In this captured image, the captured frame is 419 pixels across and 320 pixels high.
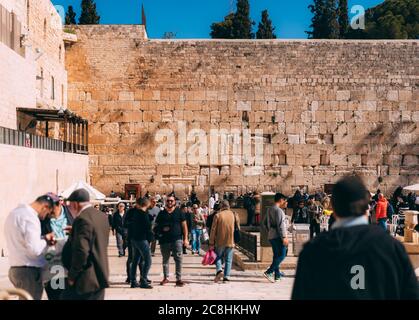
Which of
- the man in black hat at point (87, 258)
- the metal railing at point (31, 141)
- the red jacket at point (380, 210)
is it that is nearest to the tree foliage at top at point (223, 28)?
the metal railing at point (31, 141)

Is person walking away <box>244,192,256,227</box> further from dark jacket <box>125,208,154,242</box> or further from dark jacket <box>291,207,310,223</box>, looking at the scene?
dark jacket <box>125,208,154,242</box>

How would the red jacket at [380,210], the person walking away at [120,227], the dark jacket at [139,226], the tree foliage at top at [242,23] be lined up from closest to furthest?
1. the dark jacket at [139,226]
2. the person walking away at [120,227]
3. the red jacket at [380,210]
4. the tree foliage at top at [242,23]

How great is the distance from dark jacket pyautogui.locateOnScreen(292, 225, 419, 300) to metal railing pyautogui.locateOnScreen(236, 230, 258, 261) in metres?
7.82

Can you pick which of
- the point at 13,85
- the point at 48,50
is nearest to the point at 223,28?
the point at 48,50

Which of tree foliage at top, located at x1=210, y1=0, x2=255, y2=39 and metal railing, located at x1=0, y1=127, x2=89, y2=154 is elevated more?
tree foliage at top, located at x1=210, y1=0, x2=255, y2=39

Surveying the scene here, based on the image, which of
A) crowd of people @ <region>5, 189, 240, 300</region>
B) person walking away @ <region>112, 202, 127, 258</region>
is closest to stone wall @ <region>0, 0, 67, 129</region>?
person walking away @ <region>112, 202, 127, 258</region>

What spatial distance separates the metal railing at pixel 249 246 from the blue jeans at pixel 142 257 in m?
2.76

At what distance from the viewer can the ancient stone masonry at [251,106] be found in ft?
71.9

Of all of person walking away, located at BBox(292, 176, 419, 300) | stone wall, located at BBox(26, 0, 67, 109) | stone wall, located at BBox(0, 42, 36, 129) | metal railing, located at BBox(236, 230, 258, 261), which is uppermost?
stone wall, located at BBox(26, 0, 67, 109)

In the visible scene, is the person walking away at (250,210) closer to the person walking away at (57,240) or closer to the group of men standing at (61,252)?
the person walking away at (57,240)

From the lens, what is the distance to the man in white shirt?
16.9 ft

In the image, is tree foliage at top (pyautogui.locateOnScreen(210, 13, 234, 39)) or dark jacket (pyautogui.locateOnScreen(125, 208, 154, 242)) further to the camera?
tree foliage at top (pyautogui.locateOnScreen(210, 13, 234, 39))

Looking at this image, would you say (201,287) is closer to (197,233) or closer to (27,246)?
(27,246)

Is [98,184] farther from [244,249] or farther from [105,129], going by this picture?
[244,249]
